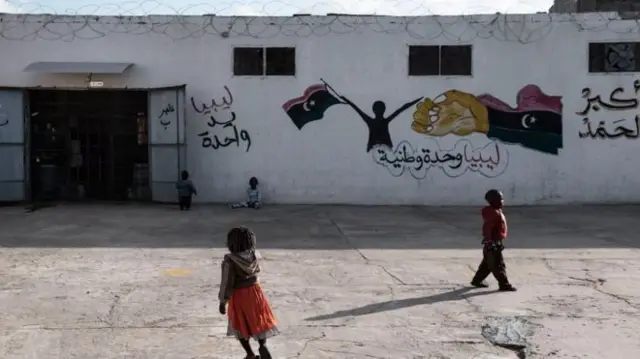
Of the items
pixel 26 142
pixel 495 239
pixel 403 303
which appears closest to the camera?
pixel 403 303

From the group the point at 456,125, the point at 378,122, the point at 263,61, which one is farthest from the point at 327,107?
the point at 456,125

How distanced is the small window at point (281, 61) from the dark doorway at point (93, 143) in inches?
135

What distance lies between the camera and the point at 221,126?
1680cm

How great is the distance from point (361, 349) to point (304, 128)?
38.8 ft

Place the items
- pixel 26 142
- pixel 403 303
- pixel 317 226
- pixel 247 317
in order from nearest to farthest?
pixel 247 317, pixel 403 303, pixel 317 226, pixel 26 142

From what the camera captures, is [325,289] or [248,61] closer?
[325,289]

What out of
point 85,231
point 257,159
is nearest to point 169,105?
point 257,159

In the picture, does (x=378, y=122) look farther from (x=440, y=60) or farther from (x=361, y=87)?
(x=440, y=60)

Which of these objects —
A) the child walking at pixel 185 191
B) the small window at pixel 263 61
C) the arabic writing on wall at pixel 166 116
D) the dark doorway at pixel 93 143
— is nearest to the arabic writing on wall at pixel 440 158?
the small window at pixel 263 61

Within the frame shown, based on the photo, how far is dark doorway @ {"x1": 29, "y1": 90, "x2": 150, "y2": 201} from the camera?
17.5 meters

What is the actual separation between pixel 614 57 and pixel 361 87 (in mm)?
6314

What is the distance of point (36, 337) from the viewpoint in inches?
221

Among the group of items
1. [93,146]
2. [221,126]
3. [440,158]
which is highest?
[221,126]

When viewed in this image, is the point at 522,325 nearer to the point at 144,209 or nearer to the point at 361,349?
the point at 361,349
